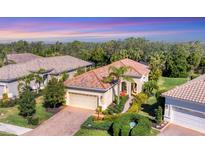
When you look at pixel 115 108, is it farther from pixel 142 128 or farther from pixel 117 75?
pixel 142 128

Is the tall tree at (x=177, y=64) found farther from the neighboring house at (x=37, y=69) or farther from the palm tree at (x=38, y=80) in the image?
the palm tree at (x=38, y=80)

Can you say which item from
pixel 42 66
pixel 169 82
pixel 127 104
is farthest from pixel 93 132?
pixel 169 82

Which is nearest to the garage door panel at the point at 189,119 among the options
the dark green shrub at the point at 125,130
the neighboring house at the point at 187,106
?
the neighboring house at the point at 187,106

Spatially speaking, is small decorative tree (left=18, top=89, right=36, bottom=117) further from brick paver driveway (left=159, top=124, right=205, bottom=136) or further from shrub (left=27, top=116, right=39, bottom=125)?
brick paver driveway (left=159, top=124, right=205, bottom=136)

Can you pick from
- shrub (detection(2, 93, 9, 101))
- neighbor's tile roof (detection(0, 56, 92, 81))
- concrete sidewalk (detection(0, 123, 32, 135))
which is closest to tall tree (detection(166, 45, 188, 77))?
neighbor's tile roof (detection(0, 56, 92, 81))
